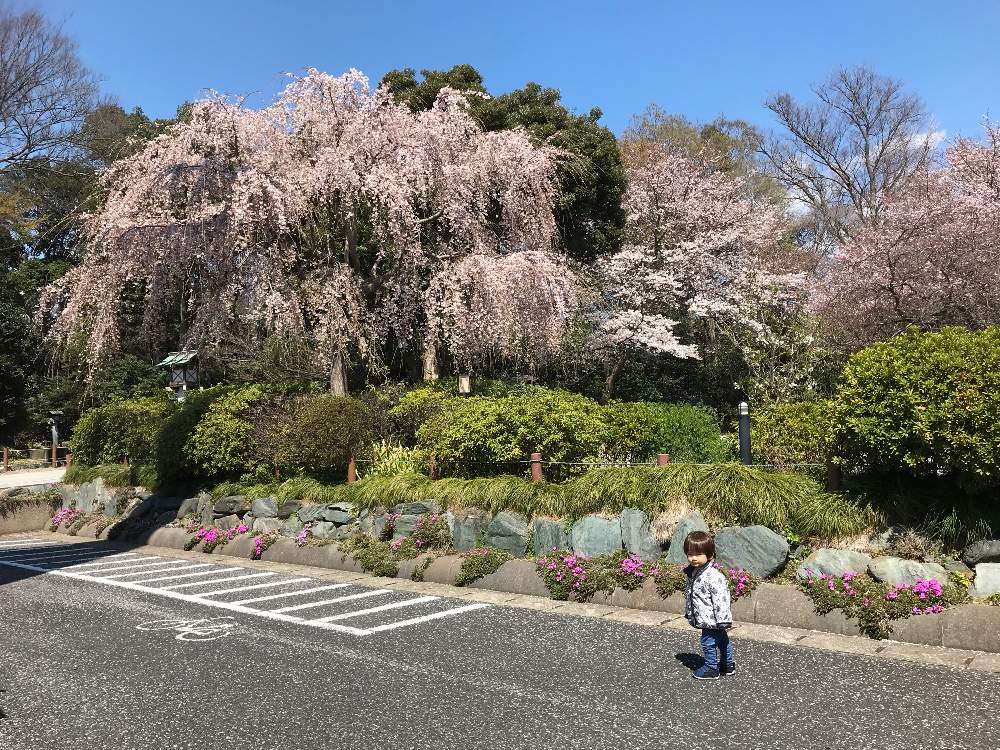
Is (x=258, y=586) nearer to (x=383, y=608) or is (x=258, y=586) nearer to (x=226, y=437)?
(x=383, y=608)

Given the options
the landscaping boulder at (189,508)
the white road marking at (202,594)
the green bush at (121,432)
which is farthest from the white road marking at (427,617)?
the green bush at (121,432)

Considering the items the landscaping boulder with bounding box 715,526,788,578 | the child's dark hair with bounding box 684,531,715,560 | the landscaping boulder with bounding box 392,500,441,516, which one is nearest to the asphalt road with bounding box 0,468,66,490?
the landscaping boulder with bounding box 392,500,441,516

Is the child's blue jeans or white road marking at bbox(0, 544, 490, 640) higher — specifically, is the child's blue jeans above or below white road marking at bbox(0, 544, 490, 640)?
above

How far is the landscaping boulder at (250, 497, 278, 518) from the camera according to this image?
439 inches

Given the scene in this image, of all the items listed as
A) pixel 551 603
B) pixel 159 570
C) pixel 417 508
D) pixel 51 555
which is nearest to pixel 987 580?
pixel 551 603

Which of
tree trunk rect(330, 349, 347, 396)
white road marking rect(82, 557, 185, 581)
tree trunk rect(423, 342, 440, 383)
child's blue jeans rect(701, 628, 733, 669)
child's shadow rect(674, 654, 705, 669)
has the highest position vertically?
tree trunk rect(423, 342, 440, 383)

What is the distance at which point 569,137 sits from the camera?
1797 cm

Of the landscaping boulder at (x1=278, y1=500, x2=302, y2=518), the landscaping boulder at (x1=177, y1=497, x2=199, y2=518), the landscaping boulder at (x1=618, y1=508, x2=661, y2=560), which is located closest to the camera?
the landscaping boulder at (x1=618, y1=508, x2=661, y2=560)

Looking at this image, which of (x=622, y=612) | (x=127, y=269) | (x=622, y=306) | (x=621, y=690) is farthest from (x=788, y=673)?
(x=622, y=306)

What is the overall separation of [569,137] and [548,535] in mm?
12539

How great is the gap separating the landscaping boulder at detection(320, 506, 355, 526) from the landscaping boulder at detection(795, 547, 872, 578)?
6086 mm

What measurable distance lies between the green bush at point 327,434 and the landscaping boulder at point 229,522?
4.14 ft

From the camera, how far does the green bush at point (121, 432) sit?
14.5m

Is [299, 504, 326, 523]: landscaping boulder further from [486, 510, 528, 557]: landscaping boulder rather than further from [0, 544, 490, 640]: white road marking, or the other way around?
[486, 510, 528, 557]: landscaping boulder
